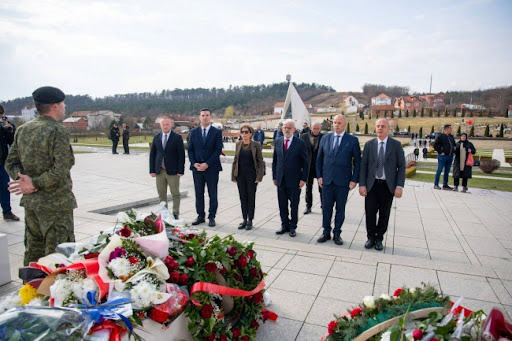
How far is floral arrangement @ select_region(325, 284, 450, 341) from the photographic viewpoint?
6.77 ft

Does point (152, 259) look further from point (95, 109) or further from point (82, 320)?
point (95, 109)

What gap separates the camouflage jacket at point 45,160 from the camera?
311 centimetres

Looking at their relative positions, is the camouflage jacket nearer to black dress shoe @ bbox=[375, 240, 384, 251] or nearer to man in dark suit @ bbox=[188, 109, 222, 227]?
man in dark suit @ bbox=[188, 109, 222, 227]

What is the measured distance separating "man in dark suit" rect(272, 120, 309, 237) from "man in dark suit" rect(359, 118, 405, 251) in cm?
103

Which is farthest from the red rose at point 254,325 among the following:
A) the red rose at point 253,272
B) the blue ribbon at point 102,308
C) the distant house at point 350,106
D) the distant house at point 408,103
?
the distant house at point 408,103

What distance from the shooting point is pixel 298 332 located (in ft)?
9.46

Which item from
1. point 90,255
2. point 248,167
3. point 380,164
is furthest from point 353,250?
point 90,255

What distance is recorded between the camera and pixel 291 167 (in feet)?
18.5

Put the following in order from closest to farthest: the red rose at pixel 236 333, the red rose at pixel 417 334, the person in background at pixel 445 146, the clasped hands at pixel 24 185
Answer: the red rose at pixel 417 334
the red rose at pixel 236 333
the clasped hands at pixel 24 185
the person in background at pixel 445 146

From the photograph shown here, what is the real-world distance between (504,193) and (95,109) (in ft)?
348

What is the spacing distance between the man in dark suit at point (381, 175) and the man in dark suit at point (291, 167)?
3.36 ft

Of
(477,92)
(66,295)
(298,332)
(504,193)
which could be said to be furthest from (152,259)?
Result: (477,92)

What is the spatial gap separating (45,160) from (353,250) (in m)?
3.89

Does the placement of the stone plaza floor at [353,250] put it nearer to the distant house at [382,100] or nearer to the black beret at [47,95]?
the black beret at [47,95]
